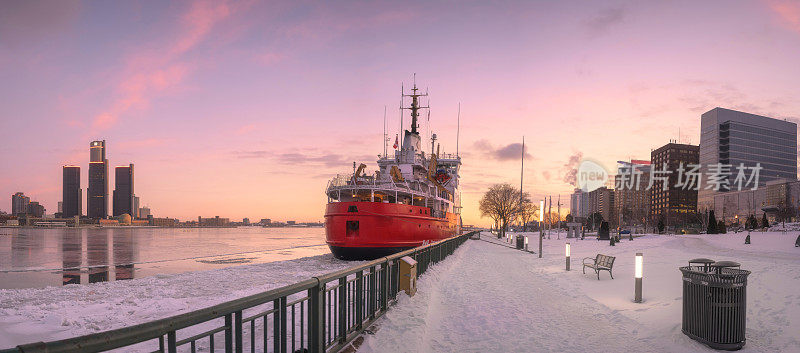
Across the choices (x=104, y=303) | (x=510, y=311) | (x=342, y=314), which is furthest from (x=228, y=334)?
(x=104, y=303)

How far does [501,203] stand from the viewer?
82.8 metres

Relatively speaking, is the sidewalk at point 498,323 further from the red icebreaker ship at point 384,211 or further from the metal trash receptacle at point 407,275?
the red icebreaker ship at point 384,211

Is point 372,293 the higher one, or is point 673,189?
point 372,293

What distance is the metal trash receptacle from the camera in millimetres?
9352

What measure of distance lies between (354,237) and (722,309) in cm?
2127

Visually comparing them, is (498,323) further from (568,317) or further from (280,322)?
(280,322)

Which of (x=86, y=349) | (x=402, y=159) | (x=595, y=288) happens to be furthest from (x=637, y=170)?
(x=86, y=349)

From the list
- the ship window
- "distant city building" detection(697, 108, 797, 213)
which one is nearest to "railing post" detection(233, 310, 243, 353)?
the ship window

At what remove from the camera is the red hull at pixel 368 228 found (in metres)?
25.5

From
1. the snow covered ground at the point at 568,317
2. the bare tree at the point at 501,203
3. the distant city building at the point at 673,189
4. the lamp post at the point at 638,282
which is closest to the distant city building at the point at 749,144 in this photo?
the distant city building at the point at 673,189

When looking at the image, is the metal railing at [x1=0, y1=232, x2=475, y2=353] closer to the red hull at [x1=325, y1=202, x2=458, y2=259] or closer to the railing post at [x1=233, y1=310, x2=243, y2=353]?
the railing post at [x1=233, y1=310, x2=243, y2=353]

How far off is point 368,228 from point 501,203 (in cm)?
6177

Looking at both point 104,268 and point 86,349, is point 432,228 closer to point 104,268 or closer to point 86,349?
point 104,268

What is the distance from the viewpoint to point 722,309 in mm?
5871
